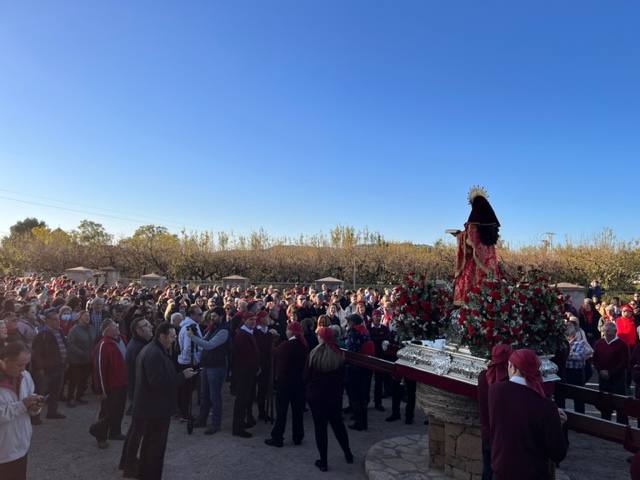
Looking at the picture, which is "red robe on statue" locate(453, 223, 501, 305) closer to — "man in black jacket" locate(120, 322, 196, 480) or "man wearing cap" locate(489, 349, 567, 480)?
"man wearing cap" locate(489, 349, 567, 480)

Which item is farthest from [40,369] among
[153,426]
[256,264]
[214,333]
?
[256,264]

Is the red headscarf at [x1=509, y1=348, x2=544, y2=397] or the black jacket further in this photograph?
the black jacket

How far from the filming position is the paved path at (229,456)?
6086 millimetres

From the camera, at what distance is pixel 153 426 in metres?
5.32

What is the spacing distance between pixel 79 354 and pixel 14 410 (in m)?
5.35

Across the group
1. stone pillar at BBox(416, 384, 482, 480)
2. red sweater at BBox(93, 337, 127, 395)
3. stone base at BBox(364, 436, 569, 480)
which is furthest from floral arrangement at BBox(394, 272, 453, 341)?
red sweater at BBox(93, 337, 127, 395)

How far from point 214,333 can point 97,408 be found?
3.25 meters

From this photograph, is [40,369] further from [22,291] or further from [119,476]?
[22,291]

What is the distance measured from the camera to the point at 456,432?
5.70 m

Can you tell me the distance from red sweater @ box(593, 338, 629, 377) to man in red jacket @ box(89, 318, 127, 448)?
7899 mm

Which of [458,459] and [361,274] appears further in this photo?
[361,274]

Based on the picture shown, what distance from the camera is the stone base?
5832 millimetres

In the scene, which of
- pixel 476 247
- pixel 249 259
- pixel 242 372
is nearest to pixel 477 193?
pixel 476 247

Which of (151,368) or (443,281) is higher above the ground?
(443,281)
